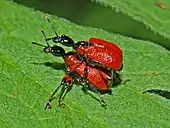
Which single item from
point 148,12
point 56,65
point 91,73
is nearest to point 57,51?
point 56,65

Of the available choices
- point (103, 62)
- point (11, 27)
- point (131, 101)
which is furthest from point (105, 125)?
point (11, 27)

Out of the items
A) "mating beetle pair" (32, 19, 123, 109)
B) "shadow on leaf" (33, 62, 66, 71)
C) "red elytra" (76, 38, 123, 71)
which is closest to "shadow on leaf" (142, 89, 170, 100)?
"mating beetle pair" (32, 19, 123, 109)

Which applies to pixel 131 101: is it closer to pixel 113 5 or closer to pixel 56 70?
pixel 56 70

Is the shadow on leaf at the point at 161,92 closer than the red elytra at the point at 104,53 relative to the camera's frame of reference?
Yes

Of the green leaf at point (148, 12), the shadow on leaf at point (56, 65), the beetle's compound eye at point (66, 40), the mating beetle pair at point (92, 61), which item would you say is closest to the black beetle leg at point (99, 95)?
the mating beetle pair at point (92, 61)

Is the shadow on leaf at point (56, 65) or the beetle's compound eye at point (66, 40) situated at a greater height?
the beetle's compound eye at point (66, 40)

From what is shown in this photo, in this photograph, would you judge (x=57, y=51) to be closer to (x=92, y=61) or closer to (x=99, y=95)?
(x=92, y=61)

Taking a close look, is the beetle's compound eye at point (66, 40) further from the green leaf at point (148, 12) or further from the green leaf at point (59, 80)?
the green leaf at point (148, 12)
